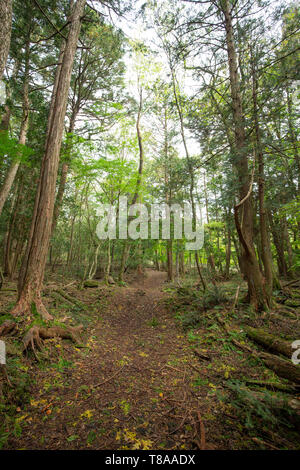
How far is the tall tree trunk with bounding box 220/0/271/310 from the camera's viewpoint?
5.60 metres

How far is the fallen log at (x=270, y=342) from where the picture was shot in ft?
12.3

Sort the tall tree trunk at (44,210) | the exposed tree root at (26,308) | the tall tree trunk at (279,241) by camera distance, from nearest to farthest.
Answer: the exposed tree root at (26,308) < the tall tree trunk at (44,210) < the tall tree trunk at (279,241)

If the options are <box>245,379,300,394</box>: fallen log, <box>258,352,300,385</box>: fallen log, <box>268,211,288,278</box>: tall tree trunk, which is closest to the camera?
<box>245,379,300,394</box>: fallen log

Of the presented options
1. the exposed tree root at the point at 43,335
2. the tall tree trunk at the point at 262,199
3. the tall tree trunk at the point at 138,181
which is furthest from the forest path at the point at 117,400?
the tall tree trunk at the point at 138,181

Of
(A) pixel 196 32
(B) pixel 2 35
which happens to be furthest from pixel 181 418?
(A) pixel 196 32

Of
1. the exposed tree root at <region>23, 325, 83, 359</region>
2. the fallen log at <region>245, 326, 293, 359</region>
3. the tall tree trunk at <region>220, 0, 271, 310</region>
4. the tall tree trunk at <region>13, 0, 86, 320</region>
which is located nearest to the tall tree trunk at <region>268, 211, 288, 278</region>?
the tall tree trunk at <region>220, 0, 271, 310</region>

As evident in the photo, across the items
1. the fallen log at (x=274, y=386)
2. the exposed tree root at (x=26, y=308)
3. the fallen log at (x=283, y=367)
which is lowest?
the fallen log at (x=274, y=386)

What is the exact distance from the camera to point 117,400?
2936 millimetres

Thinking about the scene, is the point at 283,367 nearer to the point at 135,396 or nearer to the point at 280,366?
the point at 280,366

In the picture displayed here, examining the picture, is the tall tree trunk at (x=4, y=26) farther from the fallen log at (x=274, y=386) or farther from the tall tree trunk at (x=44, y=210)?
the fallen log at (x=274, y=386)

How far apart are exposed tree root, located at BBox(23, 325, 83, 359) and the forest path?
341 mm

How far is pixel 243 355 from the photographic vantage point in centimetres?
402

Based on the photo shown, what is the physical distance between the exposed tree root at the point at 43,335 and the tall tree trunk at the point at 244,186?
5.08 meters

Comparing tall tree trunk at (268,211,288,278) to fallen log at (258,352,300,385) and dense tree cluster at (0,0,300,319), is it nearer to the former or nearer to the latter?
dense tree cluster at (0,0,300,319)
